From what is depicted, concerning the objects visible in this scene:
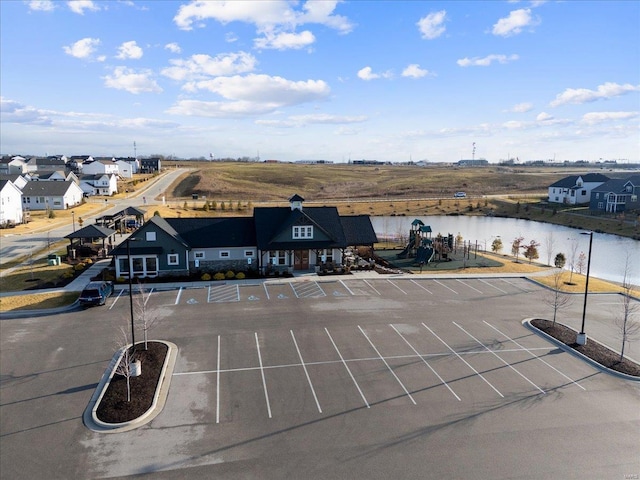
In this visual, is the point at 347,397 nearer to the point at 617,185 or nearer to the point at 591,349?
the point at 591,349

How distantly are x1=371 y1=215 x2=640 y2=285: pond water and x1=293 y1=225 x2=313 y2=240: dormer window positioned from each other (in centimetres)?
2150

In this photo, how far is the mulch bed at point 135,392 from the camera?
17266 mm

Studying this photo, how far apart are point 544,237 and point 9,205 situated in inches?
3038

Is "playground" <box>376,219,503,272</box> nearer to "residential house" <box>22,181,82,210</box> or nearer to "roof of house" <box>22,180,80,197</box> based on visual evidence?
"residential house" <box>22,181,82,210</box>

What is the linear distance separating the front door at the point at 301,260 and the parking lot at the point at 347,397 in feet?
31.8

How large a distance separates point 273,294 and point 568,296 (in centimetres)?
2209

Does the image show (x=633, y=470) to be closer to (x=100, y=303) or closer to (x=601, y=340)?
(x=601, y=340)

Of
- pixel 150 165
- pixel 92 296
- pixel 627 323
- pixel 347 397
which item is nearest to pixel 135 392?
pixel 347 397

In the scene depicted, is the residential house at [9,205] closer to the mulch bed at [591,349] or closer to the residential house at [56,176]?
the residential house at [56,176]

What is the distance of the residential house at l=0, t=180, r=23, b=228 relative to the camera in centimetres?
6191

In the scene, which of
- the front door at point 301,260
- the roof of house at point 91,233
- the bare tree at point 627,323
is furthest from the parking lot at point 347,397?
the roof of house at point 91,233

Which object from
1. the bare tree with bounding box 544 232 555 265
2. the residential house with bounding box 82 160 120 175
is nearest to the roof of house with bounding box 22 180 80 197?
the residential house with bounding box 82 160 120 175

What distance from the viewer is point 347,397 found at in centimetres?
Result: 1881

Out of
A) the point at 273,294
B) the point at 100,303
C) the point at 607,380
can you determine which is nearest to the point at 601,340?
the point at 607,380
